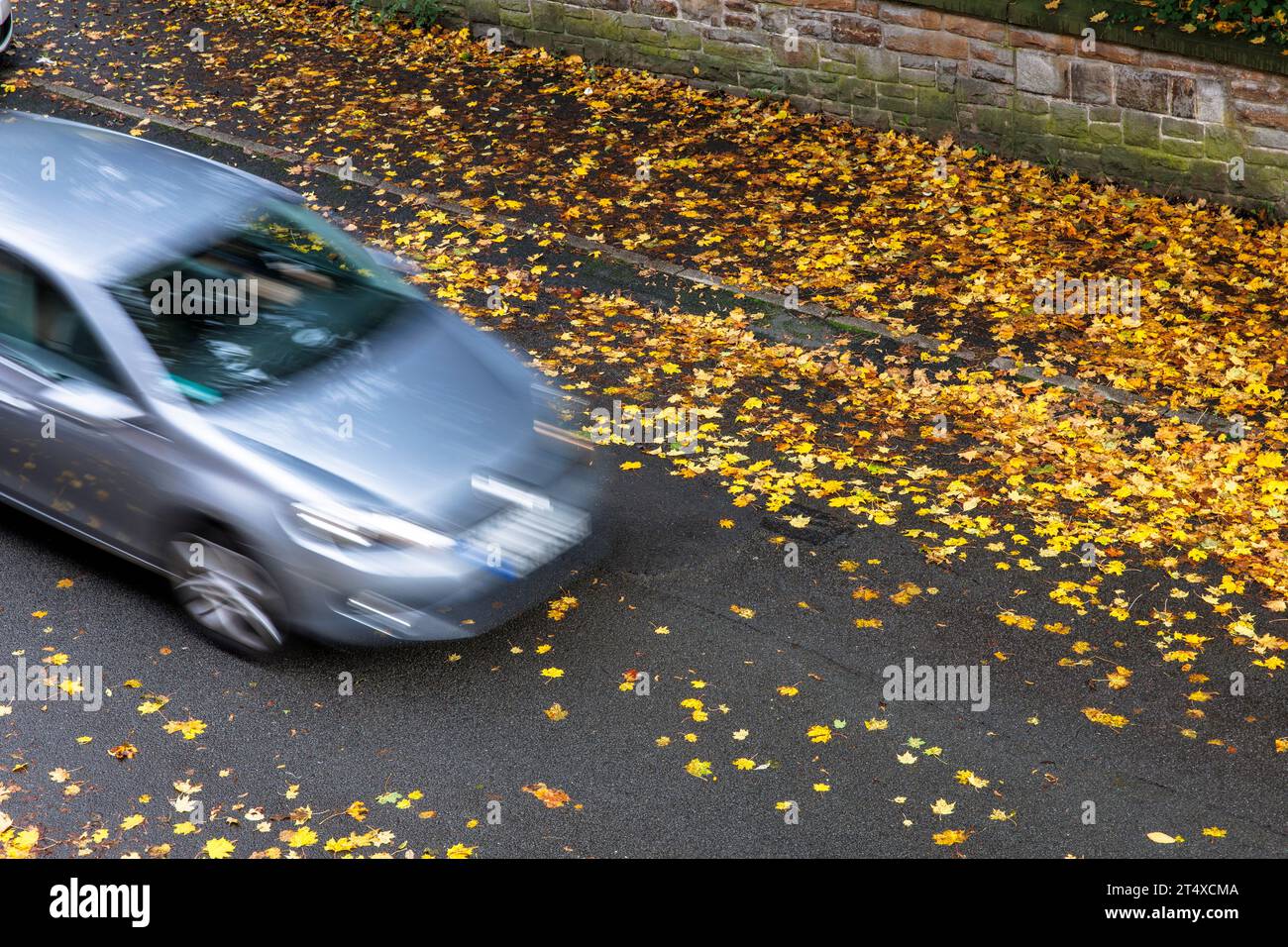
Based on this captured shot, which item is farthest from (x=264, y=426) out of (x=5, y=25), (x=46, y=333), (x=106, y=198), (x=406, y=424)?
(x=5, y=25)

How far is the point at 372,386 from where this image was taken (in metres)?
6.65

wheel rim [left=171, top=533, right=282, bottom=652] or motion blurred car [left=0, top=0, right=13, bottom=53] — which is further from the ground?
motion blurred car [left=0, top=0, right=13, bottom=53]

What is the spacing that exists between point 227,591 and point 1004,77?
328 inches

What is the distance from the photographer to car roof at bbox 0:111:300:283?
22.1ft

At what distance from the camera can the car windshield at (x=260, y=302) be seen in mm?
6535

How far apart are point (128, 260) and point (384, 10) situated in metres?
10.2

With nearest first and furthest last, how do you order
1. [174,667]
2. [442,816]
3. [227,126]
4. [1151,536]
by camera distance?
[442,816], [174,667], [1151,536], [227,126]

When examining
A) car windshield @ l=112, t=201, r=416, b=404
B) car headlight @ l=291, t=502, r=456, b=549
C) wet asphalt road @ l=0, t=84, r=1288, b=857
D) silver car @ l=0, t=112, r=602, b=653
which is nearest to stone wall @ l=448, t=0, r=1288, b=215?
wet asphalt road @ l=0, t=84, r=1288, b=857

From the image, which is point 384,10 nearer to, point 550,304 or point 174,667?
point 550,304

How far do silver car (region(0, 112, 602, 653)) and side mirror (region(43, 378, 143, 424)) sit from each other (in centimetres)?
1

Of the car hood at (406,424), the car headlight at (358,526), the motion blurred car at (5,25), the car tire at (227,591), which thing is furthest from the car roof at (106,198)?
the motion blurred car at (5,25)

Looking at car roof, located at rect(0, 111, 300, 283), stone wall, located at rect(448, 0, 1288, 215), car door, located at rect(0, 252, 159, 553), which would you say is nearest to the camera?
car door, located at rect(0, 252, 159, 553)

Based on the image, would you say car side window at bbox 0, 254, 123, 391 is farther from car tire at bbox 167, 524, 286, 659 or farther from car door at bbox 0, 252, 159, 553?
car tire at bbox 167, 524, 286, 659
